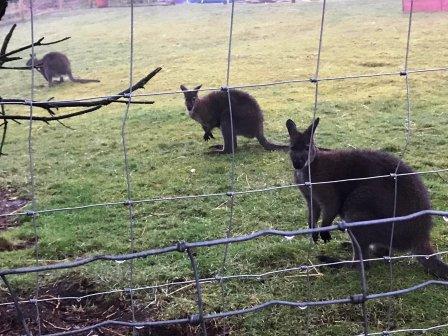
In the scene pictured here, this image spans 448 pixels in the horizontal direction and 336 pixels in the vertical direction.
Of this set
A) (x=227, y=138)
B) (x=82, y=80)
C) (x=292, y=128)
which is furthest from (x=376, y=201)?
(x=82, y=80)

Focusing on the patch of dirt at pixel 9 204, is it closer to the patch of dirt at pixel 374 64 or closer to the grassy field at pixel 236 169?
the grassy field at pixel 236 169

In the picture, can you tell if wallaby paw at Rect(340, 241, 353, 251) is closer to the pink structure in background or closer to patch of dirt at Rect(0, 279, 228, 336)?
patch of dirt at Rect(0, 279, 228, 336)

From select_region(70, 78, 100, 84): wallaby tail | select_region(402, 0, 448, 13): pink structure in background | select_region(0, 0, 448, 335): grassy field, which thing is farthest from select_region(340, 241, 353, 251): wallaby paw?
select_region(402, 0, 448, 13): pink structure in background

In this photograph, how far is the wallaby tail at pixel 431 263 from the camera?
289 centimetres

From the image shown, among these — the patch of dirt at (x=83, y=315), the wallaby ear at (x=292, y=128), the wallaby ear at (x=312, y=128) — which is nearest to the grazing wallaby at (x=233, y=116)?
the wallaby ear at (x=292, y=128)

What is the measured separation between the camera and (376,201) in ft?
9.90

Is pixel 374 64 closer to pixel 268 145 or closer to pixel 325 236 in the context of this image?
pixel 268 145

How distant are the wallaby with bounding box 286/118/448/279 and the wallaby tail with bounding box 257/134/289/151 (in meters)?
1.87

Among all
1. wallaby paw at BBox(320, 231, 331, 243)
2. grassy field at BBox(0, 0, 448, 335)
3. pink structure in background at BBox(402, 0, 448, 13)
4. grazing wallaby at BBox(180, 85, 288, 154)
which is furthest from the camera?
pink structure in background at BBox(402, 0, 448, 13)

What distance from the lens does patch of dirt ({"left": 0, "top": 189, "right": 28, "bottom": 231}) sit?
13.4 feet

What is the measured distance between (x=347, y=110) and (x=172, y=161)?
2057 mm

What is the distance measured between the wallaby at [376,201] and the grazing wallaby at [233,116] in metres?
1.94

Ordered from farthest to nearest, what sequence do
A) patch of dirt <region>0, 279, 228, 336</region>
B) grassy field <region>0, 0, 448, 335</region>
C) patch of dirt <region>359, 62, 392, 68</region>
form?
1. patch of dirt <region>359, 62, 392, 68</region>
2. grassy field <region>0, 0, 448, 335</region>
3. patch of dirt <region>0, 279, 228, 336</region>

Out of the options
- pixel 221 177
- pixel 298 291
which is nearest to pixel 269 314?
pixel 298 291
